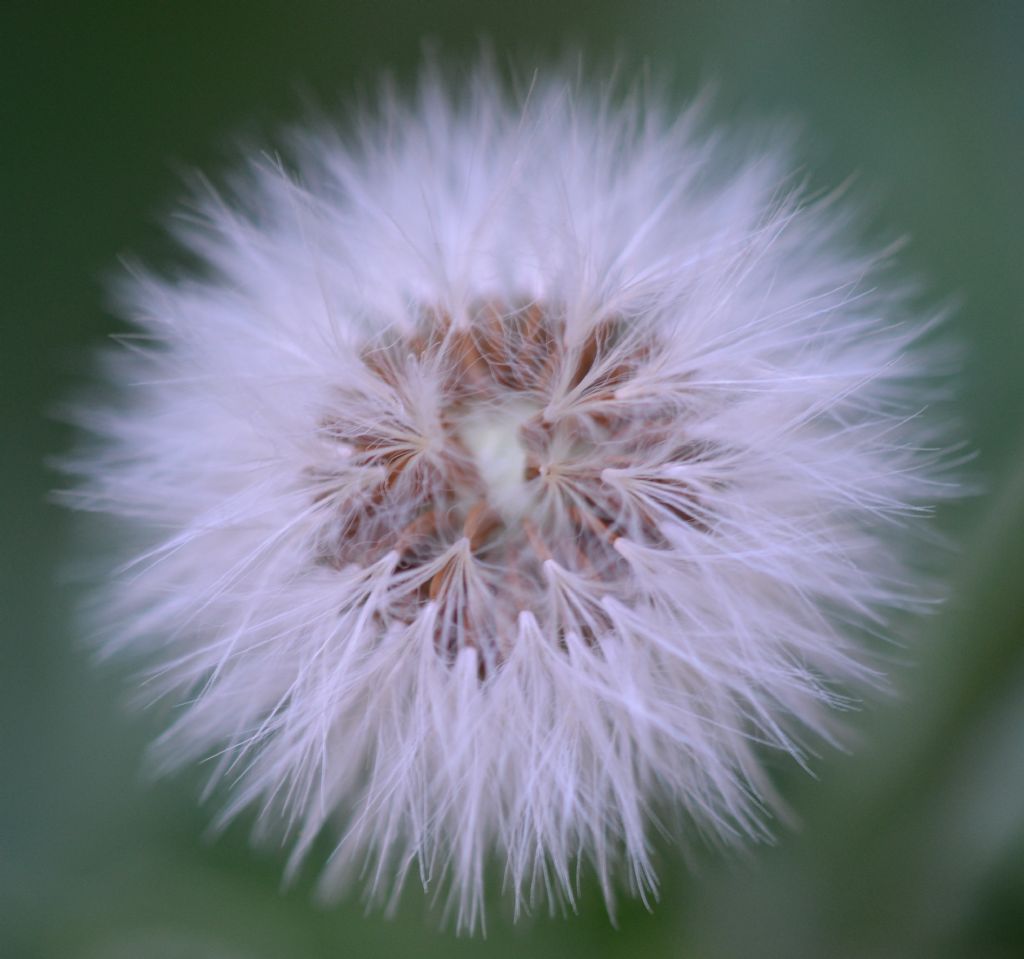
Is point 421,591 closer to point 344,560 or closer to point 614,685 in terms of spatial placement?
point 344,560

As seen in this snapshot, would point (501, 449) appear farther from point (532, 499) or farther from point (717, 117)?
point (717, 117)

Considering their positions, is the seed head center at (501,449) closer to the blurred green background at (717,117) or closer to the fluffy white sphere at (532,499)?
the fluffy white sphere at (532,499)

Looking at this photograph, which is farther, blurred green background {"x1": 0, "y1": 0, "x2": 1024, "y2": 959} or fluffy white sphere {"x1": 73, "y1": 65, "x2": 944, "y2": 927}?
blurred green background {"x1": 0, "y1": 0, "x2": 1024, "y2": 959}

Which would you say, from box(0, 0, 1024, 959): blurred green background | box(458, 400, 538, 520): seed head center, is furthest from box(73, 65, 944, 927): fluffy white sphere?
box(0, 0, 1024, 959): blurred green background

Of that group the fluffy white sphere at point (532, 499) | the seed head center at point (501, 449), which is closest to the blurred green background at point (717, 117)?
the fluffy white sphere at point (532, 499)

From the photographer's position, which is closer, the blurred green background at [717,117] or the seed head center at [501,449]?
the seed head center at [501,449]

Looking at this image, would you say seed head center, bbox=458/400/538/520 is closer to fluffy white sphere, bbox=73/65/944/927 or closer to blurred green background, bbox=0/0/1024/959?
fluffy white sphere, bbox=73/65/944/927
